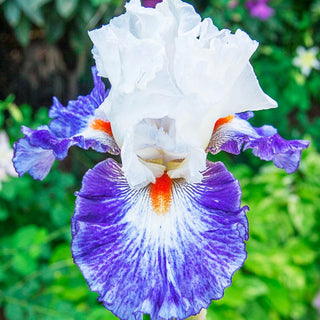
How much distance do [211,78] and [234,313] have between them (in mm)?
1203

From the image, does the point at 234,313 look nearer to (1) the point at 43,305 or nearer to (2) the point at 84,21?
(1) the point at 43,305

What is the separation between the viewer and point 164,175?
21.9 inches

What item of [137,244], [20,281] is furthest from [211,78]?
[20,281]

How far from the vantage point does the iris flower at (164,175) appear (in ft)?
1.50

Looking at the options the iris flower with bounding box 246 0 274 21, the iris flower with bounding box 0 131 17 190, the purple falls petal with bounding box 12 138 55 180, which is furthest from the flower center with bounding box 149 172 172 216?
the iris flower with bounding box 246 0 274 21

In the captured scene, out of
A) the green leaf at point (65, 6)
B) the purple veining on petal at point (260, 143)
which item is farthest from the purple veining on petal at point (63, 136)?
the green leaf at point (65, 6)

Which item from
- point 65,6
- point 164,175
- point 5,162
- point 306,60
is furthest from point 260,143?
point 306,60

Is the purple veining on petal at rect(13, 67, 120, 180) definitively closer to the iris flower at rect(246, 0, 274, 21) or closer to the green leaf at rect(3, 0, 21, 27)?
the green leaf at rect(3, 0, 21, 27)

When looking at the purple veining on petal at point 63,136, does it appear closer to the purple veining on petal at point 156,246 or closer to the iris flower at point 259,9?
the purple veining on petal at point 156,246

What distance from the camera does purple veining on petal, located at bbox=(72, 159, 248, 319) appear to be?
1.48 feet

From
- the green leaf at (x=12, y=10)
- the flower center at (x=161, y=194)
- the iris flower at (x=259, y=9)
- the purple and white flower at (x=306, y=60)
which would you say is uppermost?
the flower center at (x=161, y=194)

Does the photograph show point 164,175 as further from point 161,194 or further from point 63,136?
point 63,136

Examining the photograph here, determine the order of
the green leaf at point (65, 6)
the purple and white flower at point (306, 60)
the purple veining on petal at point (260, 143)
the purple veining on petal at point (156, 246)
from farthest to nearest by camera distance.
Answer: the purple and white flower at point (306, 60), the green leaf at point (65, 6), the purple veining on petal at point (260, 143), the purple veining on petal at point (156, 246)

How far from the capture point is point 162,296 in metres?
0.45
